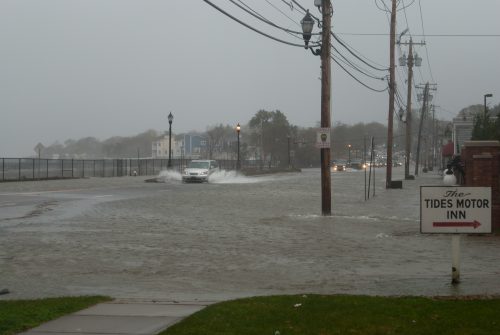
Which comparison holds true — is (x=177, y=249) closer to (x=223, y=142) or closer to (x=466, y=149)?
(x=466, y=149)

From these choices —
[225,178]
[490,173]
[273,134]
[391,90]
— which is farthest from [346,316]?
[273,134]

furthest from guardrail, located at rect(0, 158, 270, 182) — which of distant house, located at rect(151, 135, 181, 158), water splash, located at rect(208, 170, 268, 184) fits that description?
distant house, located at rect(151, 135, 181, 158)

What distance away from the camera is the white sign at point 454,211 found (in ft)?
30.8

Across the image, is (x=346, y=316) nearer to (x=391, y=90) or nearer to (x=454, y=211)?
(x=454, y=211)

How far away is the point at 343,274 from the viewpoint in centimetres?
1053

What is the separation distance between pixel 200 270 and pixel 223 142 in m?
136

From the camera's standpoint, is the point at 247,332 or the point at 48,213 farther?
the point at 48,213

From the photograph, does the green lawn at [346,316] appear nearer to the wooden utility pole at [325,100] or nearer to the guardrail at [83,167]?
the wooden utility pole at [325,100]

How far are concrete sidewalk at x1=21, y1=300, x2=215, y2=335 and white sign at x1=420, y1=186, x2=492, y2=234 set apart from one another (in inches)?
134

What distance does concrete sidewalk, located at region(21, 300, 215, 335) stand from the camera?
21.2 feet

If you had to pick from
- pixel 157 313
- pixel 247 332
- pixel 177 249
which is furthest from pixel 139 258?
pixel 247 332


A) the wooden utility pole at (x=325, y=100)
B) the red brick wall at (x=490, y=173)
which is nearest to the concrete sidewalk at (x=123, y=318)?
the red brick wall at (x=490, y=173)

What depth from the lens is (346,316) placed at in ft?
22.5

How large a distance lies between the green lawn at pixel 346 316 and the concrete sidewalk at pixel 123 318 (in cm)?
26
